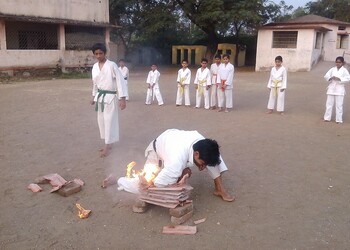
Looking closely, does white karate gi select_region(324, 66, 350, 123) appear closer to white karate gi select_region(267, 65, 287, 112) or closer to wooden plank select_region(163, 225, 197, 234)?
white karate gi select_region(267, 65, 287, 112)

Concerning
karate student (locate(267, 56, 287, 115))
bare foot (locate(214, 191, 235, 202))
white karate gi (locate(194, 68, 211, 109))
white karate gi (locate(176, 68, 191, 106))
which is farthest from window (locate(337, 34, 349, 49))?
bare foot (locate(214, 191, 235, 202))

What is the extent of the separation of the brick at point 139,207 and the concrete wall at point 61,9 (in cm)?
1679

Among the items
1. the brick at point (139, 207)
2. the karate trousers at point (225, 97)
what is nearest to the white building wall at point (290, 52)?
the karate trousers at point (225, 97)

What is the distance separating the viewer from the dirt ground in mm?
3402

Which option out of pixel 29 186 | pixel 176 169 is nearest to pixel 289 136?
pixel 176 169

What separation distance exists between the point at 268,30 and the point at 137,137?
61.7 feet

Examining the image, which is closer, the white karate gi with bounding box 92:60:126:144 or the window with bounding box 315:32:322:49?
the white karate gi with bounding box 92:60:126:144

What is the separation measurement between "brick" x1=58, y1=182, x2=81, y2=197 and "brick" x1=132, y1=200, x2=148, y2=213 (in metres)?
0.89

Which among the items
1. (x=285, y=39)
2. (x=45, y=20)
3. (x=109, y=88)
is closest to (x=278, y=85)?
(x=109, y=88)

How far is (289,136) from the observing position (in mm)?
7188

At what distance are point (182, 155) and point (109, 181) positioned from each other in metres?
1.35

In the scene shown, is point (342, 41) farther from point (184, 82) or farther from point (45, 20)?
point (45, 20)

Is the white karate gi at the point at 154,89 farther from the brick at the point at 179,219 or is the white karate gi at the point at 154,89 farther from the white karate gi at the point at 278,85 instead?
the brick at the point at 179,219

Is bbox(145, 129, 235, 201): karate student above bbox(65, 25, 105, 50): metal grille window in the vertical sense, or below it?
below
